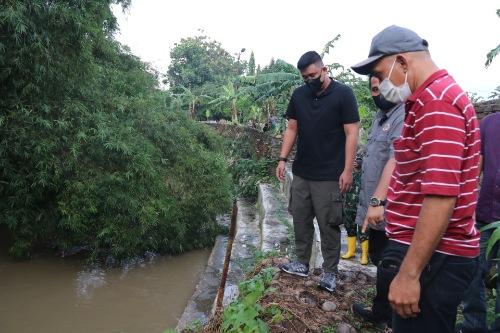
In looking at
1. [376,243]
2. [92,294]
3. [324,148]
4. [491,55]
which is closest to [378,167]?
[324,148]

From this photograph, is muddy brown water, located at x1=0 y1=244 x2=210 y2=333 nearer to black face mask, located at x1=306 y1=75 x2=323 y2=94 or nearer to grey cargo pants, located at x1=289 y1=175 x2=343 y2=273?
grey cargo pants, located at x1=289 y1=175 x2=343 y2=273

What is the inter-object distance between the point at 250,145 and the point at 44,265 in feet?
27.1

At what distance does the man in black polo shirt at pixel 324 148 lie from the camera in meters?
3.02

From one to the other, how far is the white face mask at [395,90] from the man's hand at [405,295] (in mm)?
655

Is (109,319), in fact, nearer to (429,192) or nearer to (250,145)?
(429,192)

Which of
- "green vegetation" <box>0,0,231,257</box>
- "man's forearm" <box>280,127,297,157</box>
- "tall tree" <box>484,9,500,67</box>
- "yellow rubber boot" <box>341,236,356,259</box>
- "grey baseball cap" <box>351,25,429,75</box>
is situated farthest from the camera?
"green vegetation" <box>0,0,231,257</box>

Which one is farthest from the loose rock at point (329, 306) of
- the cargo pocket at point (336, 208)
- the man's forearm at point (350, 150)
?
the man's forearm at point (350, 150)

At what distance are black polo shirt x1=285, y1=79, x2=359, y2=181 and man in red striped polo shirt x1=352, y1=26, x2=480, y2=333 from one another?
4.67 feet

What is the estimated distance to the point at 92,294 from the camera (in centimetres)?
608

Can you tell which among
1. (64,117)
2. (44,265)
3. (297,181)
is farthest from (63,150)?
(297,181)

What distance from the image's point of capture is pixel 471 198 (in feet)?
4.68

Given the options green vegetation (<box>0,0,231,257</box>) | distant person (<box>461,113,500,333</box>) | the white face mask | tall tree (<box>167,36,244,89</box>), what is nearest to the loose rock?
distant person (<box>461,113,500,333</box>)

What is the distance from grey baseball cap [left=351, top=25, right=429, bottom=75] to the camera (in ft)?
4.96

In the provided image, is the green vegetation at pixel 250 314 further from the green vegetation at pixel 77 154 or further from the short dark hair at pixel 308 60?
the green vegetation at pixel 77 154
